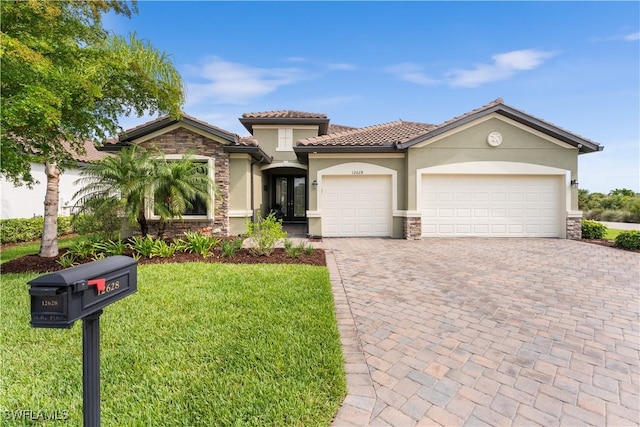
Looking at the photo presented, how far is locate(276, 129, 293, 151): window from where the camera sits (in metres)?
16.6

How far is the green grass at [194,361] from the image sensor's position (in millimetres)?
2402

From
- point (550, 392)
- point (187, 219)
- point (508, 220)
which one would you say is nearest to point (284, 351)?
point (550, 392)

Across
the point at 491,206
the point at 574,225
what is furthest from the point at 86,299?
the point at 574,225

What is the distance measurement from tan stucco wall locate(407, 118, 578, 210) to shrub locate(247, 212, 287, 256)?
20.3 ft

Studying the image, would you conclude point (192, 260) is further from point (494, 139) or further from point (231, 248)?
point (494, 139)

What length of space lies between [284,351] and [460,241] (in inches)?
385

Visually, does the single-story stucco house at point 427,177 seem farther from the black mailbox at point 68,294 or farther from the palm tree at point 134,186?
the black mailbox at point 68,294

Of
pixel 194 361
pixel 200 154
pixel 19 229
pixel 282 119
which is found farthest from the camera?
pixel 282 119

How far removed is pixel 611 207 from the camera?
2022cm

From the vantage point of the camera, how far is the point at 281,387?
8.70 feet

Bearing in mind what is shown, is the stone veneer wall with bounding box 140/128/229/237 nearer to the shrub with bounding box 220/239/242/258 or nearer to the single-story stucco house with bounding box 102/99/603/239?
the single-story stucco house with bounding box 102/99/603/239

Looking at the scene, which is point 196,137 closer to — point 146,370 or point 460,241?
point 146,370

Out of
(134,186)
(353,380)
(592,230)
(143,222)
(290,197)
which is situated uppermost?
(290,197)

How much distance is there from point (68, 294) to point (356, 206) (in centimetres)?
1094
